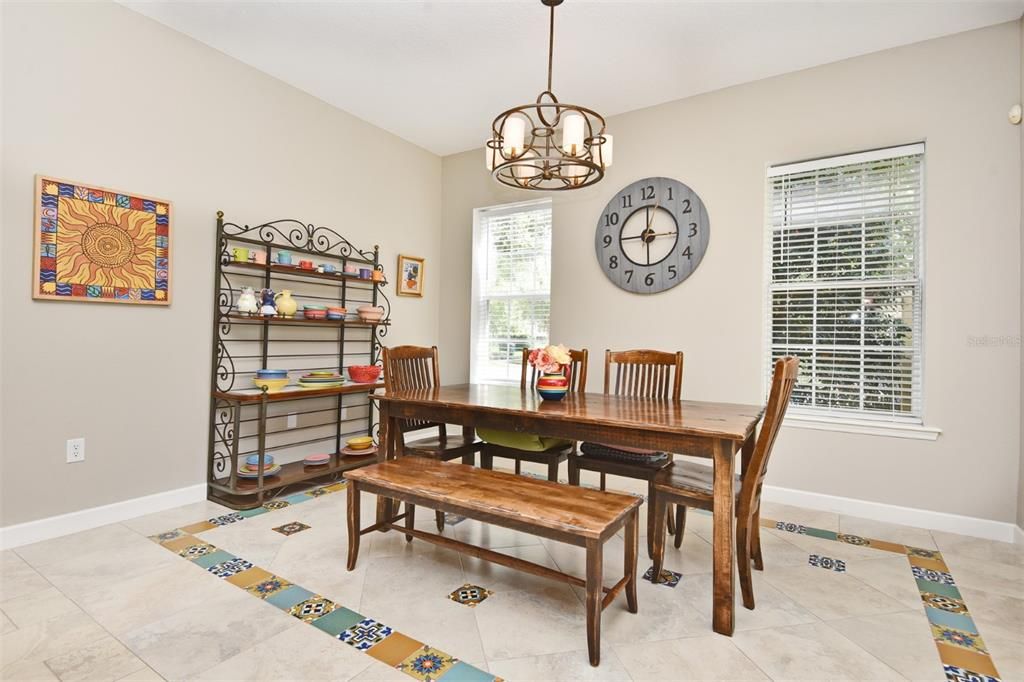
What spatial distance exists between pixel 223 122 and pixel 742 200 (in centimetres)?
347

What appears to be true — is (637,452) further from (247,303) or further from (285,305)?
(247,303)

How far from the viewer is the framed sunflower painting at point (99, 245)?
2521mm

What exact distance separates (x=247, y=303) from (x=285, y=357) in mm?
624

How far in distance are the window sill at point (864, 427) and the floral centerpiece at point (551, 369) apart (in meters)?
1.76

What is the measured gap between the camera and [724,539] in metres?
1.85

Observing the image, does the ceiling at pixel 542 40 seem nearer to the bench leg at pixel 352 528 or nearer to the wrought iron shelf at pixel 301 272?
the wrought iron shelf at pixel 301 272

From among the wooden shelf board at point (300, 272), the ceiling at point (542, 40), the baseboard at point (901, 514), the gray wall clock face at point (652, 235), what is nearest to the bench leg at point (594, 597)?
the baseboard at point (901, 514)

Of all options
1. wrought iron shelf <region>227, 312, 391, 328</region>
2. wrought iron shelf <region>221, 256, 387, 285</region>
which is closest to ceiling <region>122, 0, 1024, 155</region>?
wrought iron shelf <region>221, 256, 387, 285</region>

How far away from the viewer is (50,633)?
1768mm

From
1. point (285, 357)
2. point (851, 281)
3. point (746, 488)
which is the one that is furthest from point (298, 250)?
point (851, 281)

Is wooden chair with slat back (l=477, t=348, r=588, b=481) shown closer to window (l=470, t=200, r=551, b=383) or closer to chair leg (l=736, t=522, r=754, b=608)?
Answer: chair leg (l=736, t=522, r=754, b=608)

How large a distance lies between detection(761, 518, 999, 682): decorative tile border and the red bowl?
A: 9.49 feet

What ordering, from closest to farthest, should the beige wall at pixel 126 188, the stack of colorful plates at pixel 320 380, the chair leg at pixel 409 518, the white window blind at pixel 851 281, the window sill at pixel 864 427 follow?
1. the beige wall at pixel 126 188
2. the chair leg at pixel 409 518
3. the window sill at pixel 864 427
4. the white window blind at pixel 851 281
5. the stack of colorful plates at pixel 320 380

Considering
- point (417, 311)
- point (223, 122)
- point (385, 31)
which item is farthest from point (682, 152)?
point (223, 122)
